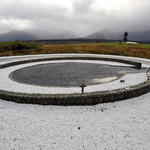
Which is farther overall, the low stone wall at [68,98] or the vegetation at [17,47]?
the vegetation at [17,47]

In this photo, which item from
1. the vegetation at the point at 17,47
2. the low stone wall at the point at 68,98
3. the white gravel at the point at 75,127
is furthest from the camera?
the vegetation at the point at 17,47

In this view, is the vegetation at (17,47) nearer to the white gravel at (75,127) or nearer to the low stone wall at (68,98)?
the low stone wall at (68,98)

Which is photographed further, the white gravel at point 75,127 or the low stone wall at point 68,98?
the low stone wall at point 68,98

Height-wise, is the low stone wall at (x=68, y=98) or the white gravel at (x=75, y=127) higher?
the low stone wall at (x=68, y=98)

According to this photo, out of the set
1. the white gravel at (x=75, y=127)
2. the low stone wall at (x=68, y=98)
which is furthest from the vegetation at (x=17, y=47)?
the white gravel at (x=75, y=127)

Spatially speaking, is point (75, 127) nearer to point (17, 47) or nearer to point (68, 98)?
point (68, 98)

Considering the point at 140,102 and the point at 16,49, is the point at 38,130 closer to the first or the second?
the point at 140,102

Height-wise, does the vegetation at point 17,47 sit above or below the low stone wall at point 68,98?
above

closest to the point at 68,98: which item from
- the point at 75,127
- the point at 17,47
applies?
the point at 75,127

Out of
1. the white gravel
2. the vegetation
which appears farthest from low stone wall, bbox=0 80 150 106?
the vegetation

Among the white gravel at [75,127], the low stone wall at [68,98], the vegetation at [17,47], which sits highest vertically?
the vegetation at [17,47]

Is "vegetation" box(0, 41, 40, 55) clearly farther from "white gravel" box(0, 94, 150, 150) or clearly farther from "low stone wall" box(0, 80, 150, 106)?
"white gravel" box(0, 94, 150, 150)

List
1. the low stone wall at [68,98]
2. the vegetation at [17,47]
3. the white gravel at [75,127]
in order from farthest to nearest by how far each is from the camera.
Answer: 1. the vegetation at [17,47]
2. the low stone wall at [68,98]
3. the white gravel at [75,127]

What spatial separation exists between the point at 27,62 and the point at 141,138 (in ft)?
48.1
